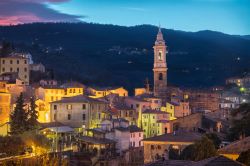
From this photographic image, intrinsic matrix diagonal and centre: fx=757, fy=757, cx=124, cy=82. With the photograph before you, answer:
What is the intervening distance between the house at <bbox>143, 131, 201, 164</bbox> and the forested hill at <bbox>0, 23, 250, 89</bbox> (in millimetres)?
35765

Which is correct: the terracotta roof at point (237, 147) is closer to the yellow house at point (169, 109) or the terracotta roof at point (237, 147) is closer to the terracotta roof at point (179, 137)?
the terracotta roof at point (179, 137)

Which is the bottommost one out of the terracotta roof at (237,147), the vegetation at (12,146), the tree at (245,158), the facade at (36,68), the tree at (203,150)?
the vegetation at (12,146)

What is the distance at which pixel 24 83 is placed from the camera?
215 ft

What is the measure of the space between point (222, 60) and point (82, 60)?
2530 cm

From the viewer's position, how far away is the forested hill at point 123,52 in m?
108

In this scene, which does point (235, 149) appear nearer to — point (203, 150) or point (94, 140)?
point (203, 150)

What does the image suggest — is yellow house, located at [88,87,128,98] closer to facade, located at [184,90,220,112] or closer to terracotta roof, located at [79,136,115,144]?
facade, located at [184,90,220,112]

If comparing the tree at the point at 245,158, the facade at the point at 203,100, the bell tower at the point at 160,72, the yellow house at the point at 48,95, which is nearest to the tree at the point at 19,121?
the yellow house at the point at 48,95

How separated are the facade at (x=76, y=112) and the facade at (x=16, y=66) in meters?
10.0

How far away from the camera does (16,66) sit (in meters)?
67.9

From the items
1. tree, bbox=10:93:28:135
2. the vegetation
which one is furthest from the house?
the vegetation

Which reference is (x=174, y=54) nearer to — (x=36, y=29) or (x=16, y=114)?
(x=36, y=29)

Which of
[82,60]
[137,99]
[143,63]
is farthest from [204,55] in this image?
[137,99]

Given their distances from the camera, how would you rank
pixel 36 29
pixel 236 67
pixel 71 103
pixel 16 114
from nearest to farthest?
pixel 16 114 < pixel 71 103 < pixel 236 67 < pixel 36 29
